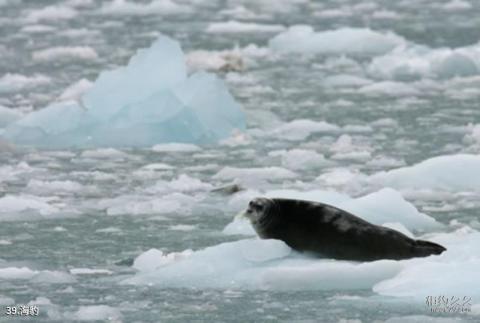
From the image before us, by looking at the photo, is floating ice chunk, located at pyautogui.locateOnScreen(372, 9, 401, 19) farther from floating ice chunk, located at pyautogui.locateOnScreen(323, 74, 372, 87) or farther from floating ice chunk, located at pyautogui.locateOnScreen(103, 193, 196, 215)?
floating ice chunk, located at pyautogui.locateOnScreen(103, 193, 196, 215)

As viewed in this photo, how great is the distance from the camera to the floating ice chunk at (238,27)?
14.2m

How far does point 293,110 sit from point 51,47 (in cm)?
363

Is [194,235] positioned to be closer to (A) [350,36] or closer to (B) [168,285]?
(B) [168,285]

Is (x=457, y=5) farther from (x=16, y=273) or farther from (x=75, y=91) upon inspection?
(x=16, y=273)

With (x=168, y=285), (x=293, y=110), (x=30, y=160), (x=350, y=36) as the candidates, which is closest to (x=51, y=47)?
(x=350, y=36)

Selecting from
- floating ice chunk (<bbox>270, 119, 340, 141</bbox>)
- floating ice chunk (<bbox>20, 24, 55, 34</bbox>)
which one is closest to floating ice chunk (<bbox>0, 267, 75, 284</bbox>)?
floating ice chunk (<bbox>270, 119, 340, 141</bbox>)

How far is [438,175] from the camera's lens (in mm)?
7840

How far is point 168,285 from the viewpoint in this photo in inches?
227

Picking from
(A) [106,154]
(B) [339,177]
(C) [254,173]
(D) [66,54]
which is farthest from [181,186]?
(D) [66,54]

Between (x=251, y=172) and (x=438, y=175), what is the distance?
1005mm

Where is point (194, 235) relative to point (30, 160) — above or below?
below

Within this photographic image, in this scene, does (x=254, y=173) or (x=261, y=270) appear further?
(x=254, y=173)

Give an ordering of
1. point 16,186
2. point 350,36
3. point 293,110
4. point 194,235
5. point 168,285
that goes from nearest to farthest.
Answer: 1. point 168,285
2. point 194,235
3. point 16,186
4. point 293,110
5. point 350,36

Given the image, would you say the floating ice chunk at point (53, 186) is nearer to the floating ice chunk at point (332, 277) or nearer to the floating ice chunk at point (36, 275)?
the floating ice chunk at point (36, 275)
